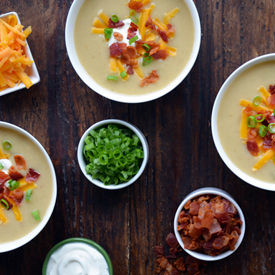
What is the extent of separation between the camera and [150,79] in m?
2.36

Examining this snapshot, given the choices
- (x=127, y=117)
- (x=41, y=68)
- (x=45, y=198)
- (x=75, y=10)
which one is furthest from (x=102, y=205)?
(x=75, y=10)

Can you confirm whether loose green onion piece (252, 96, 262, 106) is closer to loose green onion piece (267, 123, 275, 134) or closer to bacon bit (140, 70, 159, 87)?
loose green onion piece (267, 123, 275, 134)

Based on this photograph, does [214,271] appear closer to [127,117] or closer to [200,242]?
[200,242]

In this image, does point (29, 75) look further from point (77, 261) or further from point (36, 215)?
point (77, 261)

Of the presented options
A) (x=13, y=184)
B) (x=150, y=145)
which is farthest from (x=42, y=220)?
(x=150, y=145)

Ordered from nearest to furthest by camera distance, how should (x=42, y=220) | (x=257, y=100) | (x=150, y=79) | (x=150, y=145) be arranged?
(x=257, y=100) → (x=150, y=79) → (x=42, y=220) → (x=150, y=145)

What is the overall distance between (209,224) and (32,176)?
45.0 inches

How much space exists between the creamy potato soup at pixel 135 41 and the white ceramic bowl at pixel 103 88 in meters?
0.03

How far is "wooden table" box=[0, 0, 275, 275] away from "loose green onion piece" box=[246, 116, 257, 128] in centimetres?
38

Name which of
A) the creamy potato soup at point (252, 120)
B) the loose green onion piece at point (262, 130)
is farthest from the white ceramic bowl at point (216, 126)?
the loose green onion piece at point (262, 130)

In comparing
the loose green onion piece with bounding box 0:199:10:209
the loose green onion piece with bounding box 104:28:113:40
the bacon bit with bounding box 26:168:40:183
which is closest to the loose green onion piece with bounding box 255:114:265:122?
the loose green onion piece with bounding box 104:28:113:40

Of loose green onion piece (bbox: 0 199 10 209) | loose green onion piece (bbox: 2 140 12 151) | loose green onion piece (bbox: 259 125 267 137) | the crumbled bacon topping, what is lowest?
the crumbled bacon topping

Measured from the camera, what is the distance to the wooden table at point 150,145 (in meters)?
2.56

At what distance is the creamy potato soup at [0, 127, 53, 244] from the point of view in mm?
2434
